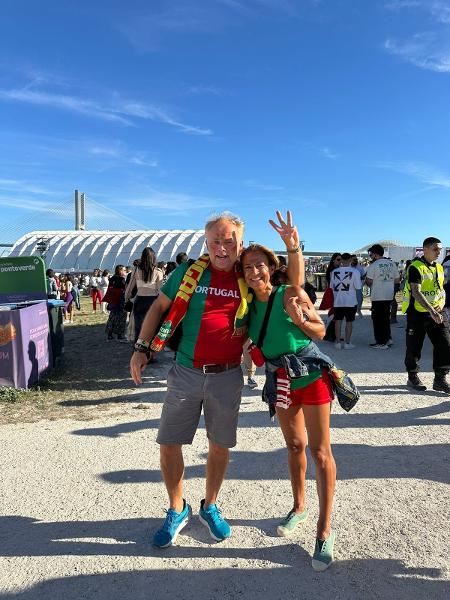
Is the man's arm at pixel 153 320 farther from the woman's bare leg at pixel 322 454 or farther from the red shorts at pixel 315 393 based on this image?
the woman's bare leg at pixel 322 454

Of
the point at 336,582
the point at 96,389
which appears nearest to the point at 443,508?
the point at 336,582

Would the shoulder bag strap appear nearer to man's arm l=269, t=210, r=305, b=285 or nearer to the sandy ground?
man's arm l=269, t=210, r=305, b=285

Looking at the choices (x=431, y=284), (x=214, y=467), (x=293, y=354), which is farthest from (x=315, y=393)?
(x=431, y=284)

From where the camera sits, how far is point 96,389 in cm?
598

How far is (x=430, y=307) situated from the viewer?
5281mm

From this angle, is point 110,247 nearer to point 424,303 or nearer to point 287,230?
point 424,303

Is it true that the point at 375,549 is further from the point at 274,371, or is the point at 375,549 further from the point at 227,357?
the point at 227,357

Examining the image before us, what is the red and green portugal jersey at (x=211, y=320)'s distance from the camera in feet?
8.08

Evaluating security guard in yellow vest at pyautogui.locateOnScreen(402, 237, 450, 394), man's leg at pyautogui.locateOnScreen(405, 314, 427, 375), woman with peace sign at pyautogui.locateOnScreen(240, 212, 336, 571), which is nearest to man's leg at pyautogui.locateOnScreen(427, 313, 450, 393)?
security guard in yellow vest at pyautogui.locateOnScreen(402, 237, 450, 394)

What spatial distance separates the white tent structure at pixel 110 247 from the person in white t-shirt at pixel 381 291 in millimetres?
41032

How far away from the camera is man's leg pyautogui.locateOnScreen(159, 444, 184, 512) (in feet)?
8.38

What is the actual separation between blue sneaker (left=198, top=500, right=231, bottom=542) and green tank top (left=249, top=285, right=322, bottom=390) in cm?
93

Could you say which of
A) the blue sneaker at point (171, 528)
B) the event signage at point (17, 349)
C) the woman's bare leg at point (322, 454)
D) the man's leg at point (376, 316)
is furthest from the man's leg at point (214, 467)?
the man's leg at point (376, 316)

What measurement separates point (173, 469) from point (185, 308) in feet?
3.06
